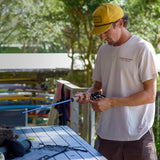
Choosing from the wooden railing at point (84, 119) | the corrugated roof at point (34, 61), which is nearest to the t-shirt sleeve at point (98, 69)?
the wooden railing at point (84, 119)

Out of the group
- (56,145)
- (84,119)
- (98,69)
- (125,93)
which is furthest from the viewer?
(84,119)

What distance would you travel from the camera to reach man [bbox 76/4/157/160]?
1965 mm

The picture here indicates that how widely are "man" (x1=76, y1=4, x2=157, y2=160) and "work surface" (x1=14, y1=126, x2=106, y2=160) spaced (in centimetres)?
18

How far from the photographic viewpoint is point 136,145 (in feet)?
6.64

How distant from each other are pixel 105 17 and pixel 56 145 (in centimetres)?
88

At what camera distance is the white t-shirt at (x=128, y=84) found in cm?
196

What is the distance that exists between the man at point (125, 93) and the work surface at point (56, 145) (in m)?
0.18

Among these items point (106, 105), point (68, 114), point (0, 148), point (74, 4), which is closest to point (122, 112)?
point (106, 105)

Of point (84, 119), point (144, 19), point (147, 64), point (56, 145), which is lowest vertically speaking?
point (84, 119)

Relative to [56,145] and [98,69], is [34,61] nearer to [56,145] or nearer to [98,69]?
[98,69]

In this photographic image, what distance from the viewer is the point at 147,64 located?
195cm

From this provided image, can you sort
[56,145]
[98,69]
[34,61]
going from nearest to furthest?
[56,145] < [98,69] < [34,61]

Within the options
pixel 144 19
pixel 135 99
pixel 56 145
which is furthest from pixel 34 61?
pixel 135 99

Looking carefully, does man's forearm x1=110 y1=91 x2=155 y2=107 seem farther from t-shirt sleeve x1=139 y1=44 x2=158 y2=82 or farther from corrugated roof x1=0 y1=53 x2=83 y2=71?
corrugated roof x1=0 y1=53 x2=83 y2=71
